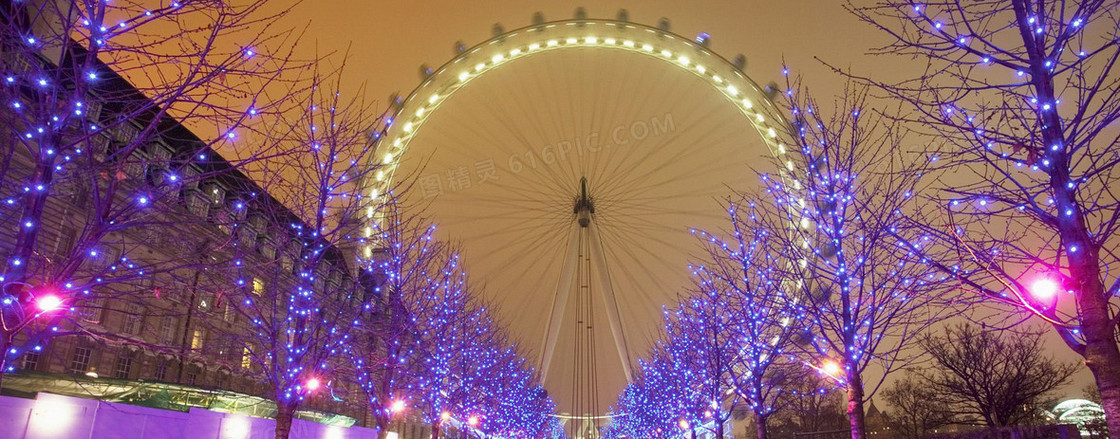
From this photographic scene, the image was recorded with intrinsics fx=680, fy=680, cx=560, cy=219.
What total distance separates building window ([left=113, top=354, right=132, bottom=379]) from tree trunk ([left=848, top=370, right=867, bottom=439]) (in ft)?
105

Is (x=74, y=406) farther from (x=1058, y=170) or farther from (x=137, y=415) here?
(x=1058, y=170)

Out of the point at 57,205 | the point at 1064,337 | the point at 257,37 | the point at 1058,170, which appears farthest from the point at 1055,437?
the point at 57,205

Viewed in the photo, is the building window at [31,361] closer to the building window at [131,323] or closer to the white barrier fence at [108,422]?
the building window at [131,323]

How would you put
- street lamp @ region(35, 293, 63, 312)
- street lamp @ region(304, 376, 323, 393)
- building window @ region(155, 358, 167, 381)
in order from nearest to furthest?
1. street lamp @ region(35, 293, 63, 312)
2. street lamp @ region(304, 376, 323, 393)
3. building window @ region(155, 358, 167, 381)

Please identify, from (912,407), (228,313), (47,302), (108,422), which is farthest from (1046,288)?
(912,407)

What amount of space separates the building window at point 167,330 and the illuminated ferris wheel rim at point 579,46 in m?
14.4

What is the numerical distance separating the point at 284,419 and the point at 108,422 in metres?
3.68

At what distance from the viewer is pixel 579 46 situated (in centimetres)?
3625

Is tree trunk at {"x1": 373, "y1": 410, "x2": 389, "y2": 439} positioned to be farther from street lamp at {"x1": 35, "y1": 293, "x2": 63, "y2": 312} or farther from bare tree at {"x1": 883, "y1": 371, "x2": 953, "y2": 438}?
bare tree at {"x1": 883, "y1": 371, "x2": 953, "y2": 438}

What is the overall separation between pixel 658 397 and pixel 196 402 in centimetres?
3359

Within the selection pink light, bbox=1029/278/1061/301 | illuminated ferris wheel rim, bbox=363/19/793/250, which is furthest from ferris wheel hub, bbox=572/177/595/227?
pink light, bbox=1029/278/1061/301

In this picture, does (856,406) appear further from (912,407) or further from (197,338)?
(912,407)

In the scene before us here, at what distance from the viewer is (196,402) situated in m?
27.2

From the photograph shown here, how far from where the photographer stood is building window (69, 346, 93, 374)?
29.4 m
